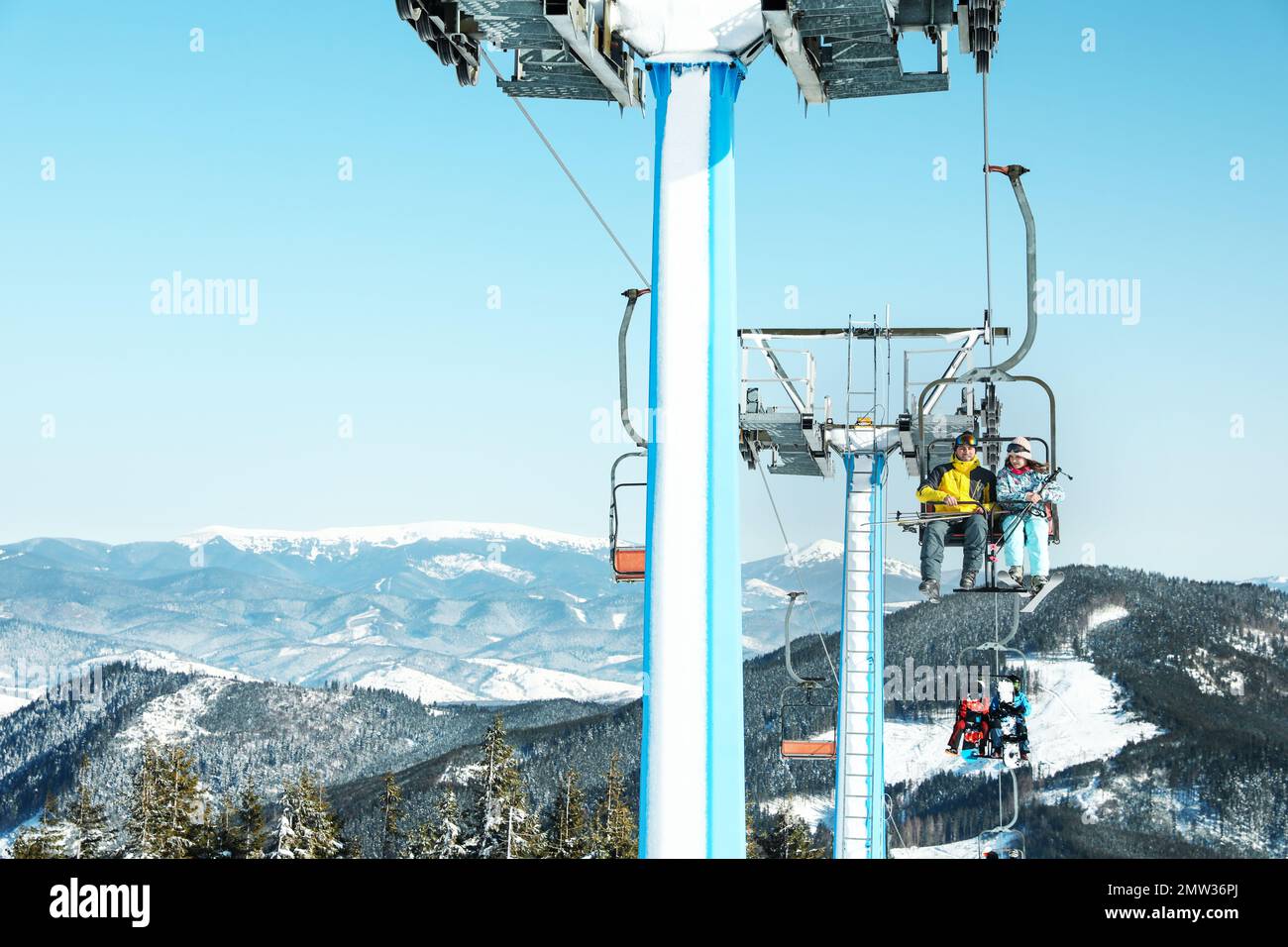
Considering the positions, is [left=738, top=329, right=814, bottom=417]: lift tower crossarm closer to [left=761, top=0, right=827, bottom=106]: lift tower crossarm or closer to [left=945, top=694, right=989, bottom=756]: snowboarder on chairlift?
[left=945, top=694, right=989, bottom=756]: snowboarder on chairlift

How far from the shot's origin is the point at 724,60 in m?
7.48

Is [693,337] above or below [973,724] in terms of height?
above

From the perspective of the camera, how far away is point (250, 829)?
65375 mm

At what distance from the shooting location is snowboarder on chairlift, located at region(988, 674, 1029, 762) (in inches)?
739

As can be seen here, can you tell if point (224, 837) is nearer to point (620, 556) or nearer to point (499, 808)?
point (499, 808)

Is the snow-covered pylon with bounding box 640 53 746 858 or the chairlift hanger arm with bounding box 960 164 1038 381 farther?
the chairlift hanger arm with bounding box 960 164 1038 381

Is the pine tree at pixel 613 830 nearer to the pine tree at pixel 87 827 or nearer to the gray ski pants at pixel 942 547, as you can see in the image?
the pine tree at pixel 87 827

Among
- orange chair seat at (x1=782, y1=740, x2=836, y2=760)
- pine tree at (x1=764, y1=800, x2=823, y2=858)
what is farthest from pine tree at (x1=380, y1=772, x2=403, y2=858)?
orange chair seat at (x1=782, y1=740, x2=836, y2=760)

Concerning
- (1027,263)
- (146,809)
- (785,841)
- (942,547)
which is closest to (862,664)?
(942,547)

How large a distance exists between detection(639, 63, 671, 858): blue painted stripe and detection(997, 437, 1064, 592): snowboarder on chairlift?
6.69m

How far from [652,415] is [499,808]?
173 feet

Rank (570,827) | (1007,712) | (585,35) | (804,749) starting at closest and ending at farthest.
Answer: (585,35)
(1007,712)
(804,749)
(570,827)
